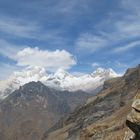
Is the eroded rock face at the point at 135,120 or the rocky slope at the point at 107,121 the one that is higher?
the rocky slope at the point at 107,121

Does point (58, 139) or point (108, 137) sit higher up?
point (58, 139)

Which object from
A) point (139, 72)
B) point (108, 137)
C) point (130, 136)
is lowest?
point (130, 136)

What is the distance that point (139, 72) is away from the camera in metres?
196

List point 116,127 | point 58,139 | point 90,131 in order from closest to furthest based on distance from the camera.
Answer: point 116,127 → point 90,131 → point 58,139

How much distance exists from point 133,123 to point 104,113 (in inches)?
4292

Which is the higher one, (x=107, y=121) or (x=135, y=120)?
(x=107, y=121)

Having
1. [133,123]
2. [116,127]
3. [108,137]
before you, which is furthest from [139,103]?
[116,127]

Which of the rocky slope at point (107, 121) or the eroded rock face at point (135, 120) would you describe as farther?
the rocky slope at point (107, 121)

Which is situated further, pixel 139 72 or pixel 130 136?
pixel 139 72

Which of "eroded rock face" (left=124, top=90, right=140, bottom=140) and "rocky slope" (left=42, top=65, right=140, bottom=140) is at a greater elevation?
"rocky slope" (left=42, top=65, right=140, bottom=140)

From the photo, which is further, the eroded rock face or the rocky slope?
the rocky slope

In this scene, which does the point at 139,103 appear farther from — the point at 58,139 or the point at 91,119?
the point at 58,139

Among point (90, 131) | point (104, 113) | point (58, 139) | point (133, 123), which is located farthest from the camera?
point (58, 139)

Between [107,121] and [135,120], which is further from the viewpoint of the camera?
[107,121]
